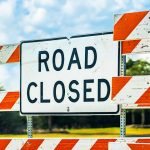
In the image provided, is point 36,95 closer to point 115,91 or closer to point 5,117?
point 115,91

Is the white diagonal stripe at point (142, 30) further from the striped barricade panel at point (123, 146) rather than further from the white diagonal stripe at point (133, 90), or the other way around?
the striped barricade panel at point (123, 146)

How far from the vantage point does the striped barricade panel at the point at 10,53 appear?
6.06m

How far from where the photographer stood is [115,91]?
197 inches

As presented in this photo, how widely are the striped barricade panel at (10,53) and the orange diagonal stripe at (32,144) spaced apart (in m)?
0.98

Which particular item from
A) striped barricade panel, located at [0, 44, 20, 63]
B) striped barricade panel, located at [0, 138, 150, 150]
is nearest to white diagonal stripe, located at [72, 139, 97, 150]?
striped barricade panel, located at [0, 138, 150, 150]

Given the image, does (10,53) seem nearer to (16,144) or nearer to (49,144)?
(16,144)

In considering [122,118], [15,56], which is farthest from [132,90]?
[15,56]

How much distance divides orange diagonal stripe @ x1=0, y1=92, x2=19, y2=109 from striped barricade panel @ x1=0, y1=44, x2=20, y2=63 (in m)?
0.39

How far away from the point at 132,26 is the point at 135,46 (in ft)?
0.65

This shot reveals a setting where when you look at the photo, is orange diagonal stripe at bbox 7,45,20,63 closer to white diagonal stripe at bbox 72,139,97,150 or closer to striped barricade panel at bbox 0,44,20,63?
striped barricade panel at bbox 0,44,20,63

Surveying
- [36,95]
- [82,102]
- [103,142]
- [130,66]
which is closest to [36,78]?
[36,95]

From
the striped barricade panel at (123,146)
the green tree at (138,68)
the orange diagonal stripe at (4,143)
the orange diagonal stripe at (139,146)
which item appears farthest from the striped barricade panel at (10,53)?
the green tree at (138,68)

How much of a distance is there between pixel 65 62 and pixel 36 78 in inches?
16.4

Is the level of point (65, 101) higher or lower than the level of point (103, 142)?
higher
